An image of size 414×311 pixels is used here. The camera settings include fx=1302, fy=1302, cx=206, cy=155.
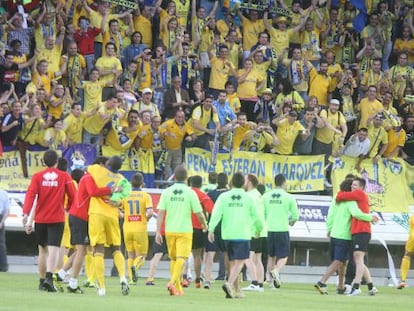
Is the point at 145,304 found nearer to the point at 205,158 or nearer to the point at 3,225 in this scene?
the point at 3,225

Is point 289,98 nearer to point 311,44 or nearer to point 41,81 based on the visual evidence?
point 311,44

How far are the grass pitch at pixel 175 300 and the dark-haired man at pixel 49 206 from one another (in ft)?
1.77

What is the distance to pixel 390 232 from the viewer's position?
3039 centimetres

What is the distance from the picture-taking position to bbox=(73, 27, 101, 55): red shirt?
3031cm

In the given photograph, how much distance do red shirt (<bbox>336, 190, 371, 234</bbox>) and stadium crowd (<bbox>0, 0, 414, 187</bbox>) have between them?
6.30 metres

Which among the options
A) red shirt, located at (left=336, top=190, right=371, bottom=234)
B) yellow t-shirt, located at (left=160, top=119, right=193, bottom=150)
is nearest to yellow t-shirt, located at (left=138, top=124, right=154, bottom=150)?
yellow t-shirt, located at (left=160, top=119, right=193, bottom=150)

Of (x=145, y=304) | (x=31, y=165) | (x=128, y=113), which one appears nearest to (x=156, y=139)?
(x=128, y=113)

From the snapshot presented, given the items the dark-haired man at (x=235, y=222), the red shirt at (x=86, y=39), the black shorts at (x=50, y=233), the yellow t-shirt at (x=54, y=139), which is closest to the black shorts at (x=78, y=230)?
the black shorts at (x=50, y=233)

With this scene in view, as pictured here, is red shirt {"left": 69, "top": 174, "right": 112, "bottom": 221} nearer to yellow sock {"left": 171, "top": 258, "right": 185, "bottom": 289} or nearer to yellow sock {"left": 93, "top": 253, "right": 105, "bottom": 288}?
yellow sock {"left": 93, "top": 253, "right": 105, "bottom": 288}

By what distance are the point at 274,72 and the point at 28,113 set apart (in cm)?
757

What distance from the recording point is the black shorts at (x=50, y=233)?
20172mm

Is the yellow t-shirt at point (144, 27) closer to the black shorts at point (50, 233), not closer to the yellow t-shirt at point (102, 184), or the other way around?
the black shorts at point (50, 233)

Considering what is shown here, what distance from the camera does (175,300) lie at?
1950 centimetres

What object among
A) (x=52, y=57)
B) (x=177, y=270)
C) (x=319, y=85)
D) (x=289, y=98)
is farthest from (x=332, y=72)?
(x=177, y=270)
